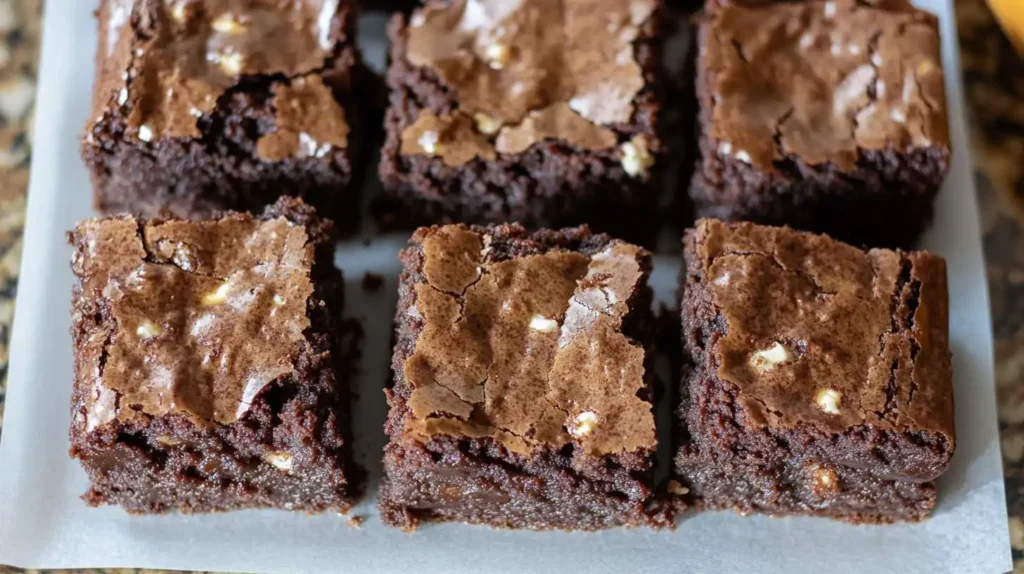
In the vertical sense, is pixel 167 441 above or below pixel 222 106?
below

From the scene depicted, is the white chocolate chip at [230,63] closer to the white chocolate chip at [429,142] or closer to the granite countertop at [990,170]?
the white chocolate chip at [429,142]

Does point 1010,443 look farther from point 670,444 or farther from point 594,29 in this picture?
point 594,29

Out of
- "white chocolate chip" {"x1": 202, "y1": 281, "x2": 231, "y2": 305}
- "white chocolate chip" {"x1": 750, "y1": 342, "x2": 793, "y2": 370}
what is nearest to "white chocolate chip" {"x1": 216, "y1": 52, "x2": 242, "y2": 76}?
"white chocolate chip" {"x1": 202, "y1": 281, "x2": 231, "y2": 305}

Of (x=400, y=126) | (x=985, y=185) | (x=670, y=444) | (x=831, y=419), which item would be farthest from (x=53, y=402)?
(x=985, y=185)

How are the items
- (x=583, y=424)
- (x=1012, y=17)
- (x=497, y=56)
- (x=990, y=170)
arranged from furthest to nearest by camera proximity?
(x=990, y=170), (x=1012, y=17), (x=497, y=56), (x=583, y=424)

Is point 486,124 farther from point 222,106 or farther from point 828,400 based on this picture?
point 828,400

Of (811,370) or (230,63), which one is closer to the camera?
(811,370)

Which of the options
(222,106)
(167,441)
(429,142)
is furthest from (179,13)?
(167,441)
